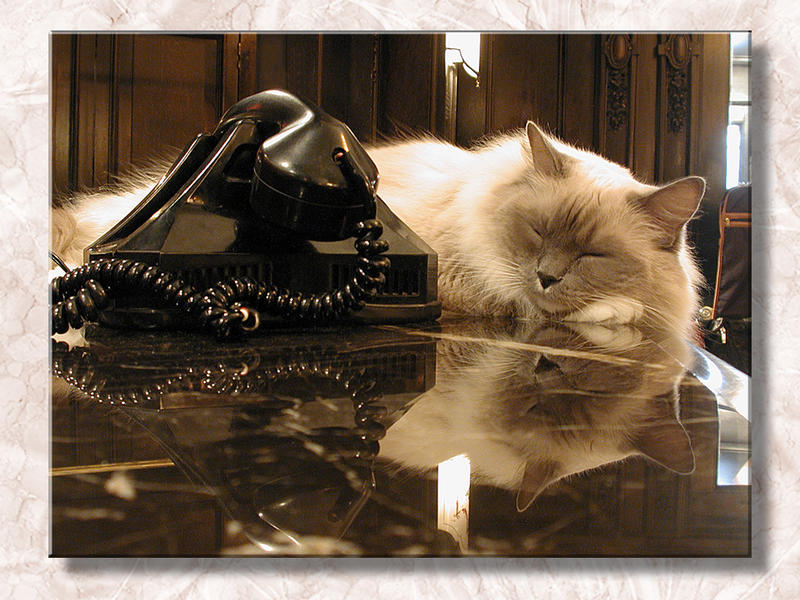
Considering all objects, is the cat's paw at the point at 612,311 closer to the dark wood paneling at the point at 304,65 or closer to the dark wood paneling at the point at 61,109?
the dark wood paneling at the point at 304,65

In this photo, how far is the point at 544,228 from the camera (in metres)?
1.05

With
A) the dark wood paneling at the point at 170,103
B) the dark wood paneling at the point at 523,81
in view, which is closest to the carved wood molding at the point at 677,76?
the dark wood paneling at the point at 523,81

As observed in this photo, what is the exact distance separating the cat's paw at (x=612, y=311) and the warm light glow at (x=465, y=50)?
40cm

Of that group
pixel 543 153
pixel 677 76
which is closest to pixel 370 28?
pixel 543 153

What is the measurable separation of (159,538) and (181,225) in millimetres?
473

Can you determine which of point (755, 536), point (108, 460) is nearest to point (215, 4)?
point (108, 460)

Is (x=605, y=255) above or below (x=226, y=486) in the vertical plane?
above

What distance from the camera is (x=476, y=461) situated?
17.0 inches

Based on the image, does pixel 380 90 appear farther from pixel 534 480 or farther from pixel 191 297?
pixel 534 480

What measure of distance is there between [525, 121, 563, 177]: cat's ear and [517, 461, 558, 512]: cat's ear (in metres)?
0.69

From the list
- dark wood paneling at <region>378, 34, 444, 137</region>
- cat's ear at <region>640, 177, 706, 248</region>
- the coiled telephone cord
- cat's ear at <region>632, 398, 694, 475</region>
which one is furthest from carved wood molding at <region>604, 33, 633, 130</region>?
cat's ear at <region>632, 398, 694, 475</region>

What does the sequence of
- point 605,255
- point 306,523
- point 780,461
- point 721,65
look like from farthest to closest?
1. point 605,255
2. point 721,65
3. point 780,461
4. point 306,523

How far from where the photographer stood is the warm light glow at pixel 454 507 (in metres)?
0.41

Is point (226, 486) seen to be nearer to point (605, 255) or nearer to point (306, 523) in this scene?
point (306, 523)
